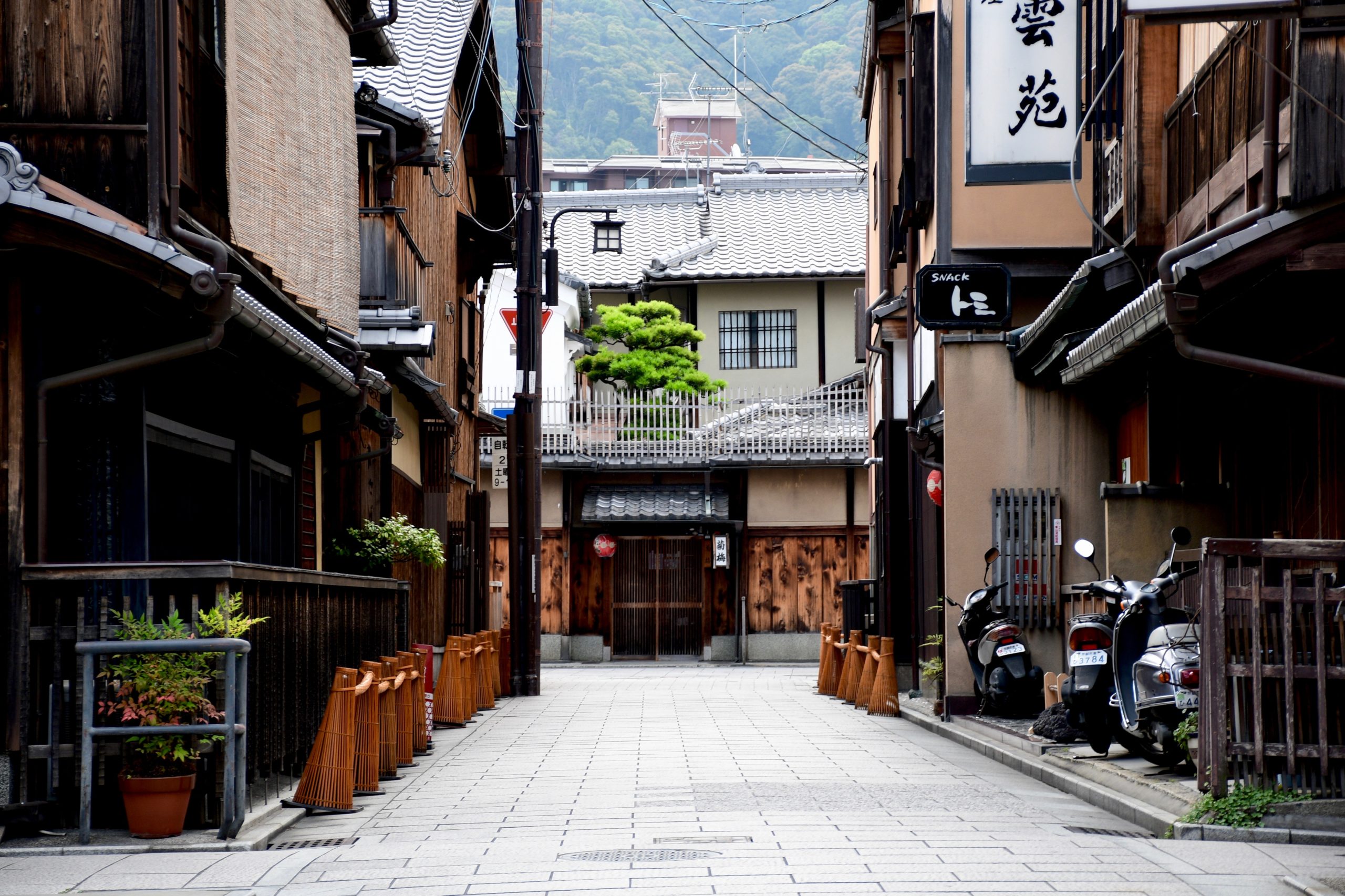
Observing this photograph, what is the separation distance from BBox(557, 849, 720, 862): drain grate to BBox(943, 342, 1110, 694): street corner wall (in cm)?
998

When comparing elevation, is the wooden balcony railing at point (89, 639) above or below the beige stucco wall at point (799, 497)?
below

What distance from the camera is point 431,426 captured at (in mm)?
24031

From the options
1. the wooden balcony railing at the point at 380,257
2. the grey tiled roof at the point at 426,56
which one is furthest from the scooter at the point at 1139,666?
the grey tiled roof at the point at 426,56

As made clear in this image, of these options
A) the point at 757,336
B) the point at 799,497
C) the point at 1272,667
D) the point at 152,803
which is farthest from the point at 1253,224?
the point at 757,336

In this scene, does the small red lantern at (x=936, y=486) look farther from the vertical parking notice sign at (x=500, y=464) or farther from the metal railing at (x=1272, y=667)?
the metal railing at (x=1272, y=667)

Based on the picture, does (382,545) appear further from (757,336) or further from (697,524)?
(757,336)

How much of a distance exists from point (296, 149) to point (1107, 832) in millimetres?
8601

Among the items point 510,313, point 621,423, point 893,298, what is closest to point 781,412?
point 621,423

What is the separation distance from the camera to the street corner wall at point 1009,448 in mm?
17531

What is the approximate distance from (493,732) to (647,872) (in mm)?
10286

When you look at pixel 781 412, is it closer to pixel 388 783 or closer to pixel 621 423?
pixel 621 423

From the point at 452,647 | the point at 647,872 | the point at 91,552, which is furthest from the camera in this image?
the point at 452,647

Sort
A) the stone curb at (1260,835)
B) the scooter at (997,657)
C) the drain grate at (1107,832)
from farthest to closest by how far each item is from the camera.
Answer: the scooter at (997,657) → the drain grate at (1107,832) → the stone curb at (1260,835)

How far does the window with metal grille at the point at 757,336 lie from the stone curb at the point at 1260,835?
A: 36919 millimetres
